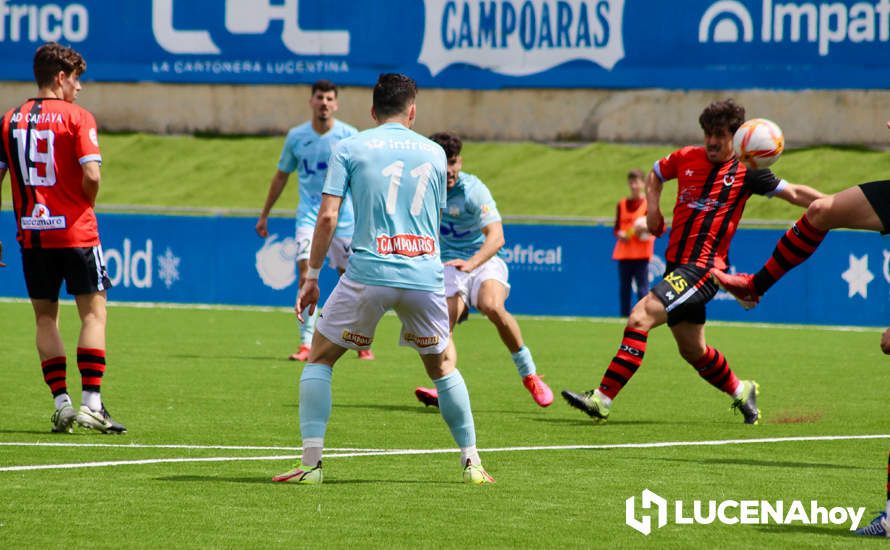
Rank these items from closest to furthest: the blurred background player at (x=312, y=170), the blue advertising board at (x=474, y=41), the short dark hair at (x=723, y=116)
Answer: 1. the short dark hair at (x=723, y=116)
2. the blurred background player at (x=312, y=170)
3. the blue advertising board at (x=474, y=41)

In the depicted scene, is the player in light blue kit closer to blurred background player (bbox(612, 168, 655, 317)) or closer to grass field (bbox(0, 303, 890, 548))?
grass field (bbox(0, 303, 890, 548))

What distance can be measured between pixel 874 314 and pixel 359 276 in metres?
13.4

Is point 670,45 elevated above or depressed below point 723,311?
above

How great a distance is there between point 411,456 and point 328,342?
4.18 ft

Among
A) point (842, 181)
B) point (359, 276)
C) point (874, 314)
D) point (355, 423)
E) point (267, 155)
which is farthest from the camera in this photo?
point (267, 155)

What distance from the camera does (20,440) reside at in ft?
27.9

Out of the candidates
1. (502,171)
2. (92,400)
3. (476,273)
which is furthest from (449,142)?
(502,171)

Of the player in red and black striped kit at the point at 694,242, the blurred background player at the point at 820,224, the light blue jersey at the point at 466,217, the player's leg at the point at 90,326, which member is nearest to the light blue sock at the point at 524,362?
the light blue jersey at the point at 466,217

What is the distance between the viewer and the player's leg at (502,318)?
10.8 metres

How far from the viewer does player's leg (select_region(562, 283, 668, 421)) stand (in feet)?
32.5

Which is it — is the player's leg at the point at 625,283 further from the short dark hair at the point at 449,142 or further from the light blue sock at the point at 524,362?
the short dark hair at the point at 449,142

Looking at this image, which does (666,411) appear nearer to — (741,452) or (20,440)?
(741,452)

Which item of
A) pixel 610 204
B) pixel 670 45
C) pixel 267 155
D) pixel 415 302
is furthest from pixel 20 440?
pixel 267 155

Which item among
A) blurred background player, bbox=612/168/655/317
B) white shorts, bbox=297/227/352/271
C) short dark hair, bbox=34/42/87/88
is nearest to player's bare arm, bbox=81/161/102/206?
short dark hair, bbox=34/42/87/88
